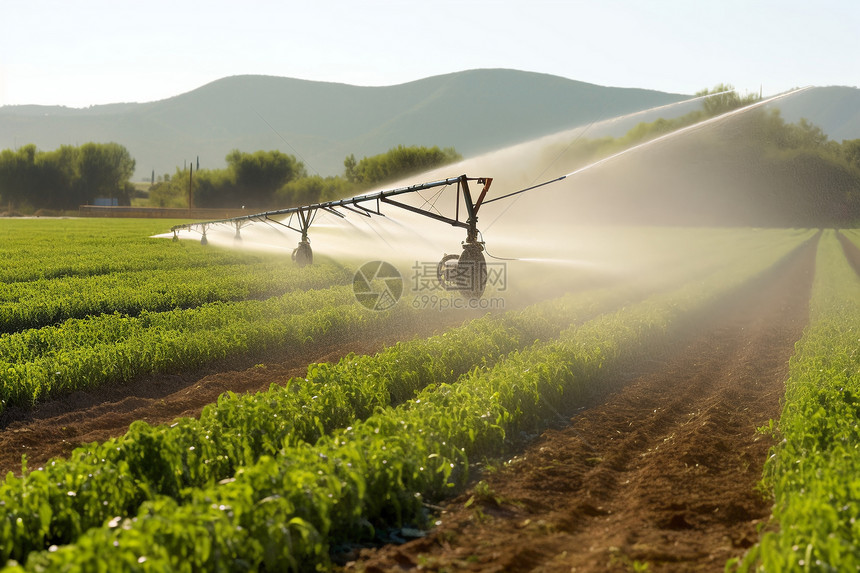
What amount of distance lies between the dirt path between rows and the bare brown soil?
468 centimetres

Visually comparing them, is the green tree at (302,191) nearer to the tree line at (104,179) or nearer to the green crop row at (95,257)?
the tree line at (104,179)

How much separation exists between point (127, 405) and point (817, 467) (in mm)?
8231

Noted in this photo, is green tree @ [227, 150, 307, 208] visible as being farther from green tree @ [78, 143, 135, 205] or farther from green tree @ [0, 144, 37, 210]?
green tree @ [0, 144, 37, 210]

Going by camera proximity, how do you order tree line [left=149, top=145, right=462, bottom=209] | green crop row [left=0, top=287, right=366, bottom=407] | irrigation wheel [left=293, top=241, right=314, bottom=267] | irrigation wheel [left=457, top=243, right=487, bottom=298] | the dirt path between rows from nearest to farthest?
1. the dirt path between rows
2. green crop row [left=0, top=287, right=366, bottom=407]
3. irrigation wheel [left=457, top=243, right=487, bottom=298]
4. irrigation wheel [left=293, top=241, right=314, bottom=267]
5. tree line [left=149, top=145, right=462, bottom=209]

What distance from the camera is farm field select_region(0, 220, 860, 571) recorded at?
5.00 metres

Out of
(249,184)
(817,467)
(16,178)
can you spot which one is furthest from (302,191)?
(817,467)

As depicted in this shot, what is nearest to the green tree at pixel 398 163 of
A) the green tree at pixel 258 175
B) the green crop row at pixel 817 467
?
the green tree at pixel 258 175

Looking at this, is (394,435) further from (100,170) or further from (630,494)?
(100,170)

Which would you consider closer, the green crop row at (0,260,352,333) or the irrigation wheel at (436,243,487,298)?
the irrigation wheel at (436,243,487,298)

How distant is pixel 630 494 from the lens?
21.8 ft

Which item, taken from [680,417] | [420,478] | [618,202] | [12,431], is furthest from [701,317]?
[618,202]

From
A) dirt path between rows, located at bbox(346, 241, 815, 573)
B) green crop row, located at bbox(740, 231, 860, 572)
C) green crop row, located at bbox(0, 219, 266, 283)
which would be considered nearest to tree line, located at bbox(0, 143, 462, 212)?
green crop row, located at bbox(0, 219, 266, 283)

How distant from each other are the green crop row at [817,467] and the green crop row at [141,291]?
13.6m

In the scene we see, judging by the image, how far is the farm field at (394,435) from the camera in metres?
5.00
